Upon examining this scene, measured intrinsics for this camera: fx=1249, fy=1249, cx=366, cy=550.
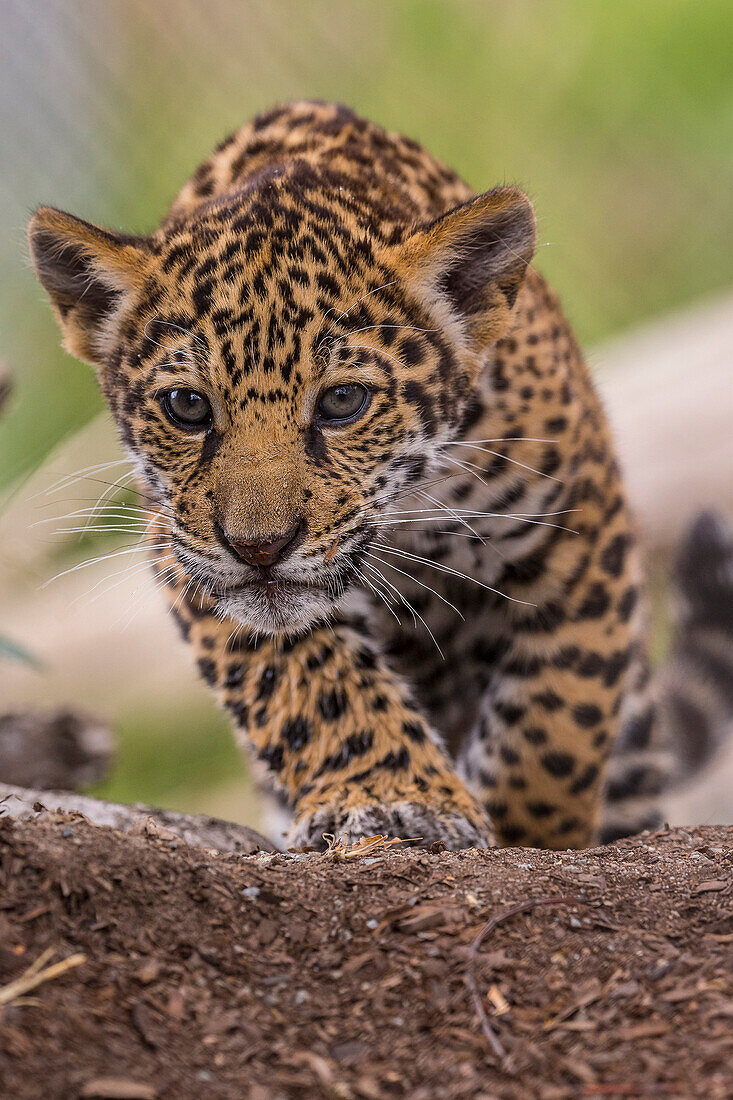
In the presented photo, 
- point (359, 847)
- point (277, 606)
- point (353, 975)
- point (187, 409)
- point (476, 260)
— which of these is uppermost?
point (476, 260)

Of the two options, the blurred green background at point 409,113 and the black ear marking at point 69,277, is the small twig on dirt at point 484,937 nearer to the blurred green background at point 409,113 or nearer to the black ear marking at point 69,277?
the black ear marking at point 69,277

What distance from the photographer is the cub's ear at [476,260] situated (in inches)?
174

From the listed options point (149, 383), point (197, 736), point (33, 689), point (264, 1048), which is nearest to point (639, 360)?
point (197, 736)

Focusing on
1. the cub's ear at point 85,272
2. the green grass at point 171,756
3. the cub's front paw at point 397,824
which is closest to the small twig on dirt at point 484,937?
the cub's front paw at point 397,824

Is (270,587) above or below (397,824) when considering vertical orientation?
above

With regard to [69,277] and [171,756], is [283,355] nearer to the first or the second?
[69,277]

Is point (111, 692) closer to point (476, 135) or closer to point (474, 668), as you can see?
point (474, 668)

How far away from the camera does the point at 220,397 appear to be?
4125 mm

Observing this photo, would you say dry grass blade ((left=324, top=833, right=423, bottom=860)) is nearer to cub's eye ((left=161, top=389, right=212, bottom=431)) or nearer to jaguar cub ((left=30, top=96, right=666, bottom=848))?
jaguar cub ((left=30, top=96, right=666, bottom=848))

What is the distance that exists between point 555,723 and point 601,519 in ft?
3.01

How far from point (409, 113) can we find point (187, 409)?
460 inches

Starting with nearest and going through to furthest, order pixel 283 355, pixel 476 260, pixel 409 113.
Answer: pixel 283 355
pixel 476 260
pixel 409 113

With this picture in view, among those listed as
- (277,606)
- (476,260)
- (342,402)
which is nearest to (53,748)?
(277,606)

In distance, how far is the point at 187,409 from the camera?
4.27 m
